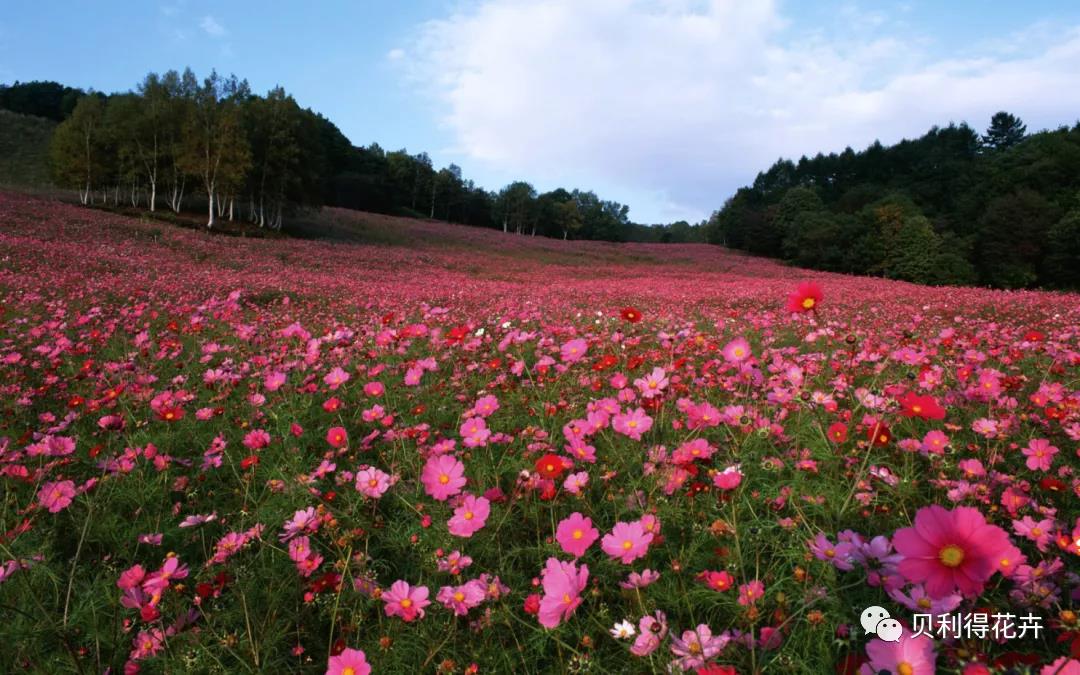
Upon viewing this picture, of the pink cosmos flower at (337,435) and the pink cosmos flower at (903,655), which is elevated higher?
the pink cosmos flower at (903,655)

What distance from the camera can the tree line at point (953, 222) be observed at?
27.9 metres

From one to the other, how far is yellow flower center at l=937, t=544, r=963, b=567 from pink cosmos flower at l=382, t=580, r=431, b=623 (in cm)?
104

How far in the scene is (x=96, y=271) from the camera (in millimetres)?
8836

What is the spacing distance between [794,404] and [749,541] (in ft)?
3.62

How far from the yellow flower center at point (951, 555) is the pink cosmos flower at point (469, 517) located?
0.93 meters

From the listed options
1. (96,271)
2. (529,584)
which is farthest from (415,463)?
(96,271)

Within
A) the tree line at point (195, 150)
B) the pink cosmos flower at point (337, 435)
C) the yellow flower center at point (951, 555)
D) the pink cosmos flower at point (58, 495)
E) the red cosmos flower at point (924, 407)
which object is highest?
the tree line at point (195, 150)

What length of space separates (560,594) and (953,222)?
147 feet

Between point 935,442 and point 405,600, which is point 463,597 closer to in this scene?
point 405,600

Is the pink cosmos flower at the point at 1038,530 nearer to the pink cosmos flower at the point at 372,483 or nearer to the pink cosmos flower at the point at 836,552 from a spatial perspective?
the pink cosmos flower at the point at 836,552

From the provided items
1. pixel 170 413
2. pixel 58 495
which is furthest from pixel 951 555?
pixel 170 413

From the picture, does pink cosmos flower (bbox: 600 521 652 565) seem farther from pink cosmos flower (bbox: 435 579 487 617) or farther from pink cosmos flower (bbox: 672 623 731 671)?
pink cosmos flower (bbox: 435 579 487 617)

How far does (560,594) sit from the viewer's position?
3.28 ft

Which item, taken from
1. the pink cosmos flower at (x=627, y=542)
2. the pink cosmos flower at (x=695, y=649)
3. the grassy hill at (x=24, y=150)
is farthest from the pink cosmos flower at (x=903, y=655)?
the grassy hill at (x=24, y=150)
